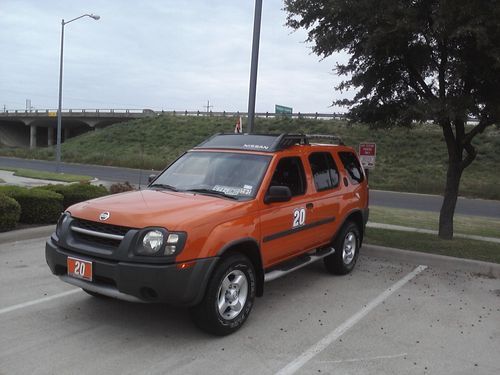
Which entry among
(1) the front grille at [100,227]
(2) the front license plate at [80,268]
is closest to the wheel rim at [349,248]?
(1) the front grille at [100,227]

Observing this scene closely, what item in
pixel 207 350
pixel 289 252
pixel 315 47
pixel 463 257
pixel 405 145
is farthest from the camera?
pixel 405 145

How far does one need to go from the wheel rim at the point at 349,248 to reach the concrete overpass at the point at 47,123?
59321 millimetres

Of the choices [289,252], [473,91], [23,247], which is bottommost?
[23,247]

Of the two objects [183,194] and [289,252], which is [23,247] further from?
[289,252]

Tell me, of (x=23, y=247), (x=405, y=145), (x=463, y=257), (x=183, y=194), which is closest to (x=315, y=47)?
(x=463, y=257)

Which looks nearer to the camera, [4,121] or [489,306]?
[489,306]

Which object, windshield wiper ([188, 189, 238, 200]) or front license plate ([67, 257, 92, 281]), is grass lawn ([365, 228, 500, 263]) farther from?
front license plate ([67, 257, 92, 281])

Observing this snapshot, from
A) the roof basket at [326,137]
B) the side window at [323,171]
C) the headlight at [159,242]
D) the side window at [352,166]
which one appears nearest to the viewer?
the headlight at [159,242]

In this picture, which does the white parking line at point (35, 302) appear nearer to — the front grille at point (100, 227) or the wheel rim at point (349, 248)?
the front grille at point (100, 227)

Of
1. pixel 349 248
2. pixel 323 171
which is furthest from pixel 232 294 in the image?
pixel 349 248

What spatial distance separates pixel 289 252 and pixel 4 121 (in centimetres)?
9267

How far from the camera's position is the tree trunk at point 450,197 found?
898cm

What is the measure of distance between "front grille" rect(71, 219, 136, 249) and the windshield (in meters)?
1.11

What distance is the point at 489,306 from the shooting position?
5.75 metres
